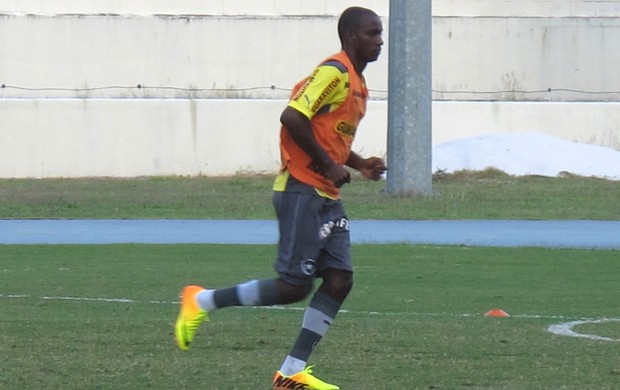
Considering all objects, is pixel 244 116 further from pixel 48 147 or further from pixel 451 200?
pixel 451 200

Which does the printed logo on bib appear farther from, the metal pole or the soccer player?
the metal pole

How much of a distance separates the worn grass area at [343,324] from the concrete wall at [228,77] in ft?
54.7

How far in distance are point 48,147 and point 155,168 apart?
2.52 metres

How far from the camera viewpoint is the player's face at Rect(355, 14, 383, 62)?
705 cm

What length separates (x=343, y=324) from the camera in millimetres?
9836

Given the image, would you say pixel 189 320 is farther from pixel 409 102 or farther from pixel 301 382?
pixel 409 102

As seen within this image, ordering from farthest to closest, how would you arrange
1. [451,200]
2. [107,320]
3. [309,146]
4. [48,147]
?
1. [48,147]
2. [451,200]
3. [107,320]
4. [309,146]

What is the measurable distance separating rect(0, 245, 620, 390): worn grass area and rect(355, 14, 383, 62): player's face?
176 cm

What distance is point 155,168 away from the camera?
32438 millimetres

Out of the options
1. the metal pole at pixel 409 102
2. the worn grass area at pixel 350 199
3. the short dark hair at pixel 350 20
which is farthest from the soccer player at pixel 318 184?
the metal pole at pixel 409 102

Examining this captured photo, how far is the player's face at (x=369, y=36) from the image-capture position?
23.1 ft

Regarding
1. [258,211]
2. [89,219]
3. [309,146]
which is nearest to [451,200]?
[258,211]

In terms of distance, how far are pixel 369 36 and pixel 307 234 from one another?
3.49 ft

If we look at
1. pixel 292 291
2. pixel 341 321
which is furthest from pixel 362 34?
pixel 341 321
